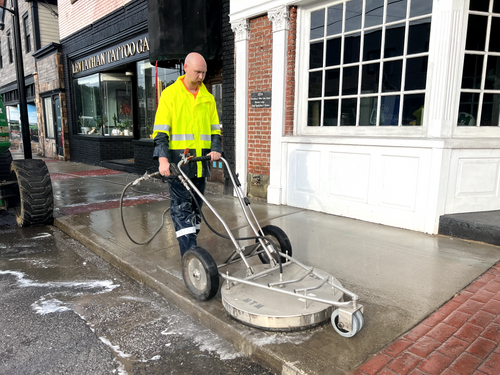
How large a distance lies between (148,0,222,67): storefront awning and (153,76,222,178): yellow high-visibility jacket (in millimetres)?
3972

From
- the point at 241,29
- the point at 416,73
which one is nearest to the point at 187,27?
the point at 241,29

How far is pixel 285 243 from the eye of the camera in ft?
10.9

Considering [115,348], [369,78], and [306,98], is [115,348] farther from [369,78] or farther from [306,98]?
[306,98]

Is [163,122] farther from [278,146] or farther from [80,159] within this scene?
→ [80,159]

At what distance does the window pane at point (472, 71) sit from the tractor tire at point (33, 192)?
5.79 metres

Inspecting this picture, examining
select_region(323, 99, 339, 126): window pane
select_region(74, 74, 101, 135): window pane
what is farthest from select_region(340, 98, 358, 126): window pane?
select_region(74, 74, 101, 135): window pane

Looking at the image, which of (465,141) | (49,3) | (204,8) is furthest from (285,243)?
(49,3)

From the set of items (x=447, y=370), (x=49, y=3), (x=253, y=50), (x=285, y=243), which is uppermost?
(x=49, y=3)

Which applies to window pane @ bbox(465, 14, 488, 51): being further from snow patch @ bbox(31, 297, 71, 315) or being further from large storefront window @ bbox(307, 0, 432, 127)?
snow patch @ bbox(31, 297, 71, 315)

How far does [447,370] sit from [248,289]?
1404mm

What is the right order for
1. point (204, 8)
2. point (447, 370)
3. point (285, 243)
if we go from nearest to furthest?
point (447, 370), point (285, 243), point (204, 8)

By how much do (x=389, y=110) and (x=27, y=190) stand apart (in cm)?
516

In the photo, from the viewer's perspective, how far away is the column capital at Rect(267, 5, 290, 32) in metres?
5.88

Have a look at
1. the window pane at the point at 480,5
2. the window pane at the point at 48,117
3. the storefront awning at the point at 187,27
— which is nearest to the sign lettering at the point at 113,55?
the storefront awning at the point at 187,27
